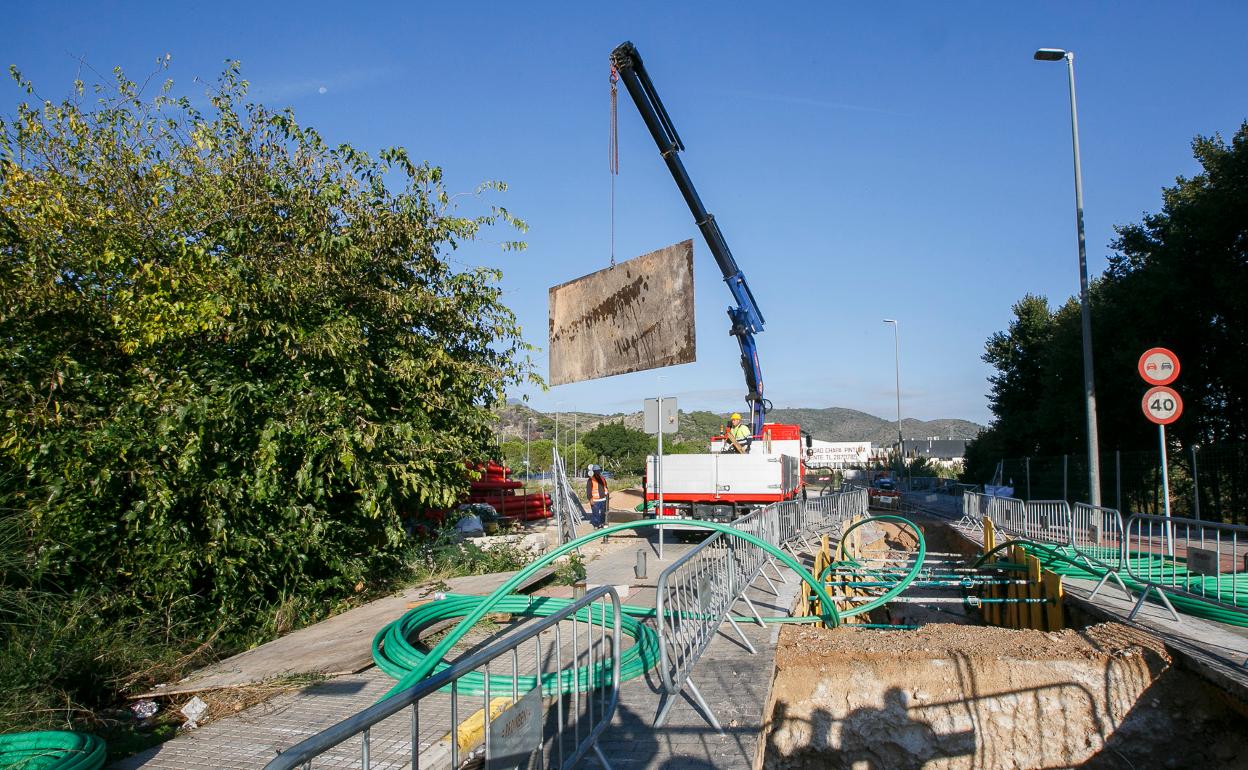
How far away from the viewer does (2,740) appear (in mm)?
3920

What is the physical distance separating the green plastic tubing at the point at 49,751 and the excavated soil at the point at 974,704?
4.94 meters

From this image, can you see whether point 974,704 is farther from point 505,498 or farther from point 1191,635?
point 505,498

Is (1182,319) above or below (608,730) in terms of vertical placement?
above

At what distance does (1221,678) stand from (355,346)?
838 centimetres

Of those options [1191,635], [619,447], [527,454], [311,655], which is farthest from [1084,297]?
[619,447]

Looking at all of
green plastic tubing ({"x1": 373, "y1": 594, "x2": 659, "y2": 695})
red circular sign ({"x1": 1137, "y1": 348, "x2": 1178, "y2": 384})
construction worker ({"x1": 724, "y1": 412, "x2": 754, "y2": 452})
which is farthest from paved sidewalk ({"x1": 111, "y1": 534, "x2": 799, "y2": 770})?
construction worker ({"x1": 724, "y1": 412, "x2": 754, "y2": 452})

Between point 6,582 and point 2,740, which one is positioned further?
point 6,582

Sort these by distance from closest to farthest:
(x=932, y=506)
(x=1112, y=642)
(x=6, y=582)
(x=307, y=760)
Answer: (x=307, y=760) < (x=6, y=582) < (x=1112, y=642) < (x=932, y=506)

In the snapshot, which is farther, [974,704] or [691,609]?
[974,704]

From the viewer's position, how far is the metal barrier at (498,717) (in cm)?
242

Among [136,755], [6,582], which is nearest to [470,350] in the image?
[6,582]

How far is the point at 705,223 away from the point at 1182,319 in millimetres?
14962

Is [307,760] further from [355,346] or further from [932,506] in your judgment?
[932,506]

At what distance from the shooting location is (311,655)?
250 inches
